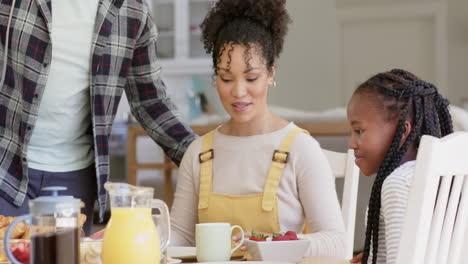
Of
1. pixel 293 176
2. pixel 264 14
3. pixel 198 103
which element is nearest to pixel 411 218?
pixel 293 176

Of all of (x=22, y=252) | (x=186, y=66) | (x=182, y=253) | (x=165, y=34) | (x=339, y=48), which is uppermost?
(x=165, y=34)

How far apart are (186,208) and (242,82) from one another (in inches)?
14.0

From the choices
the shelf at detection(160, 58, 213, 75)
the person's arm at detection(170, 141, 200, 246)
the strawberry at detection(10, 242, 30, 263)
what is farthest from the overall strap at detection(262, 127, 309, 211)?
the shelf at detection(160, 58, 213, 75)

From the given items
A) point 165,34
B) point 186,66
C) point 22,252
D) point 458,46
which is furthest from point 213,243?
point 458,46

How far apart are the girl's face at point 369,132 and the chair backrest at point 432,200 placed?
249 mm

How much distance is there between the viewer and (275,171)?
5.90ft

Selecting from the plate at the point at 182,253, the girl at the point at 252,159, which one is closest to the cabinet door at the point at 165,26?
the girl at the point at 252,159

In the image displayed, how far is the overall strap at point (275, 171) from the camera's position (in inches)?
69.2

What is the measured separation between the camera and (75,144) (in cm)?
194

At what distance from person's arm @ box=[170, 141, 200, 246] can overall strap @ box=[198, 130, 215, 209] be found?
27mm

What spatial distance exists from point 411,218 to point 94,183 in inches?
43.8

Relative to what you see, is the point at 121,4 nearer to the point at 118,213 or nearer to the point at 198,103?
the point at 118,213

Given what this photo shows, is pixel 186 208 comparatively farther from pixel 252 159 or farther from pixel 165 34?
pixel 165 34

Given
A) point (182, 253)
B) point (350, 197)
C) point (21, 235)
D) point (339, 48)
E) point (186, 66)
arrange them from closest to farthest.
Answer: point (21, 235), point (182, 253), point (350, 197), point (186, 66), point (339, 48)
